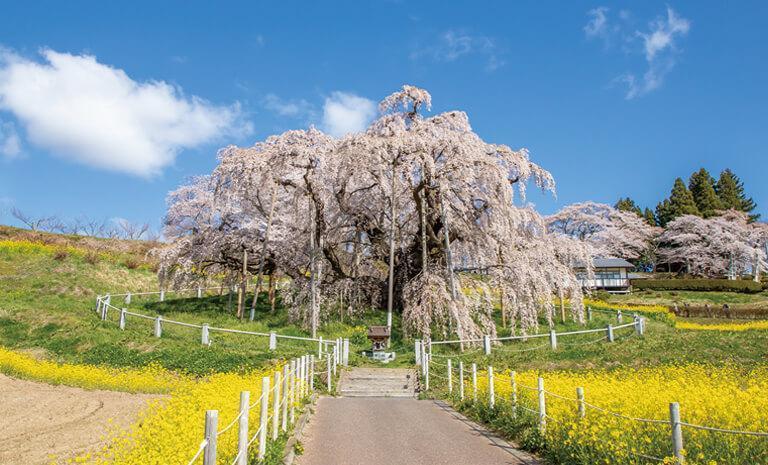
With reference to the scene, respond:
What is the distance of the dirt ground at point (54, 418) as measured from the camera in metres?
9.02

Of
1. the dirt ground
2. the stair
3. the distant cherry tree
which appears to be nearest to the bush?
the distant cherry tree

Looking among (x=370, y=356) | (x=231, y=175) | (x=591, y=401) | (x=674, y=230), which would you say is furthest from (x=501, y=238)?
(x=674, y=230)

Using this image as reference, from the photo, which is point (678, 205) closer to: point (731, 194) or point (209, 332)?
point (731, 194)

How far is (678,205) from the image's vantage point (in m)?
70.8

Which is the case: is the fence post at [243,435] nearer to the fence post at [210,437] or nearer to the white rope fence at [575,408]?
the fence post at [210,437]

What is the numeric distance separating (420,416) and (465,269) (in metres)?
13.1

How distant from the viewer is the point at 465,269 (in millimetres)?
25328

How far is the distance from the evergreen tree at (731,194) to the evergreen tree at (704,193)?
1.27 m

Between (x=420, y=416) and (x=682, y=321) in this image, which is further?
(x=682, y=321)

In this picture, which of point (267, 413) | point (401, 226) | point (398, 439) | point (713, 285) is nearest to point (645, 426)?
point (398, 439)

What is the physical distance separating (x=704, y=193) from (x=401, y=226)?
61.6 m

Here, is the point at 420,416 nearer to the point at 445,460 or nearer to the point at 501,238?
the point at 445,460

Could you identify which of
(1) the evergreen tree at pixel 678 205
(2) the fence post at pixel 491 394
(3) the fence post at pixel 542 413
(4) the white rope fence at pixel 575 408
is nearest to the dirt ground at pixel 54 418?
(3) the fence post at pixel 542 413

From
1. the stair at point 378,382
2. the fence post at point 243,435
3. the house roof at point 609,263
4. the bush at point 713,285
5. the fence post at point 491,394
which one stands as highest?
the house roof at point 609,263
